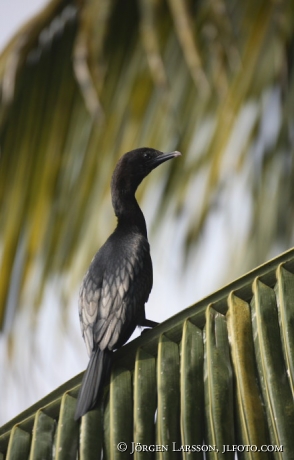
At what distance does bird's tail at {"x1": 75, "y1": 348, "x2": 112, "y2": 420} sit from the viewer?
2344 millimetres

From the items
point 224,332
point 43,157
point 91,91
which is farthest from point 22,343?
point 224,332

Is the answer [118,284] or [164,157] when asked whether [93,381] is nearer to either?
[118,284]

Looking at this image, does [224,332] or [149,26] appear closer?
[224,332]

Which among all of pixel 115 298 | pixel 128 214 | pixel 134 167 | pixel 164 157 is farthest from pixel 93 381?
pixel 134 167

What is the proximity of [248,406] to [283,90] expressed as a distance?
163 centimetres

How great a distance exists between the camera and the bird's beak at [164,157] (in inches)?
140

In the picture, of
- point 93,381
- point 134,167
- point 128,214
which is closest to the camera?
point 93,381

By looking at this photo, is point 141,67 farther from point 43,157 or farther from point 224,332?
point 224,332

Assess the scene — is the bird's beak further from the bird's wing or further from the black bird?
the bird's wing

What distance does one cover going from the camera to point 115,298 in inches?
128

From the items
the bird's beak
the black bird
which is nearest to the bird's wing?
the black bird

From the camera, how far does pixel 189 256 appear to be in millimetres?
3555

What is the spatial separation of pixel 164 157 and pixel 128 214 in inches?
12.8

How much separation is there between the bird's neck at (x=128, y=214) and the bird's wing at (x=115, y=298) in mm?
262
